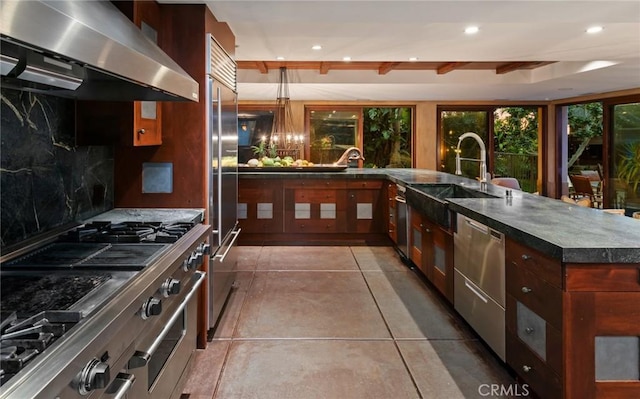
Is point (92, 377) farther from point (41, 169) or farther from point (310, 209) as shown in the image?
point (310, 209)

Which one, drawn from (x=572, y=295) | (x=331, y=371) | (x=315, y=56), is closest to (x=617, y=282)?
(x=572, y=295)

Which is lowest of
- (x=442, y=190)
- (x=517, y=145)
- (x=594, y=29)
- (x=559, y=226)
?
(x=559, y=226)

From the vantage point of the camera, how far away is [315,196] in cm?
617

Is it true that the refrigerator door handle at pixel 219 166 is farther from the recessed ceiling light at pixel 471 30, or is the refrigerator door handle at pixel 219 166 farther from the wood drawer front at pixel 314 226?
the wood drawer front at pixel 314 226

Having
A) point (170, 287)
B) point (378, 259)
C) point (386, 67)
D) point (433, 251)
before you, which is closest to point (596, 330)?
point (170, 287)

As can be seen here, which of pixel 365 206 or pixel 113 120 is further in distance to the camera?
pixel 365 206

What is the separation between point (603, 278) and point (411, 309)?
1.98 m

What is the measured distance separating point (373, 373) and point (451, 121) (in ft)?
28.1

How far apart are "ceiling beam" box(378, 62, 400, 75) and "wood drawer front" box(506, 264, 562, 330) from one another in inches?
183

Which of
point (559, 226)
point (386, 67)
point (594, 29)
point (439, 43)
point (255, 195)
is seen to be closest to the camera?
point (559, 226)

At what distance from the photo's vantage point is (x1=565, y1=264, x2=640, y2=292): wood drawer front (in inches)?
74.5

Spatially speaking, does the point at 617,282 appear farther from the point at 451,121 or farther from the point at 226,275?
the point at 451,121

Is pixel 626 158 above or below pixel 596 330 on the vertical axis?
above

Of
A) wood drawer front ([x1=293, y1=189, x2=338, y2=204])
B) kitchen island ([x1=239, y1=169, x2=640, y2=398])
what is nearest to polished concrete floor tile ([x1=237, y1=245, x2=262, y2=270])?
wood drawer front ([x1=293, y1=189, x2=338, y2=204])
